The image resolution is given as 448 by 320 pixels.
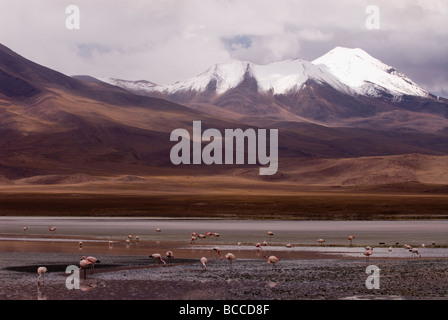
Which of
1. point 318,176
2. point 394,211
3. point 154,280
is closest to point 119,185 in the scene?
point 318,176

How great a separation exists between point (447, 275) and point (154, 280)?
10274mm

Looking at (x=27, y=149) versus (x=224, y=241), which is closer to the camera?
(x=224, y=241)

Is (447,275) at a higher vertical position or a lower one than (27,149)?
lower

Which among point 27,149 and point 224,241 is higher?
point 27,149

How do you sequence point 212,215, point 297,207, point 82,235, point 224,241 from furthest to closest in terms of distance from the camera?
point 297,207 → point 212,215 → point 82,235 → point 224,241

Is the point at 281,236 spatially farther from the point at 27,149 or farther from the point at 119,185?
the point at 27,149

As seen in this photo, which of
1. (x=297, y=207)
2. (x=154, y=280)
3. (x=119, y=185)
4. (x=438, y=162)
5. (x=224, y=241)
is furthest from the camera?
(x=438, y=162)
